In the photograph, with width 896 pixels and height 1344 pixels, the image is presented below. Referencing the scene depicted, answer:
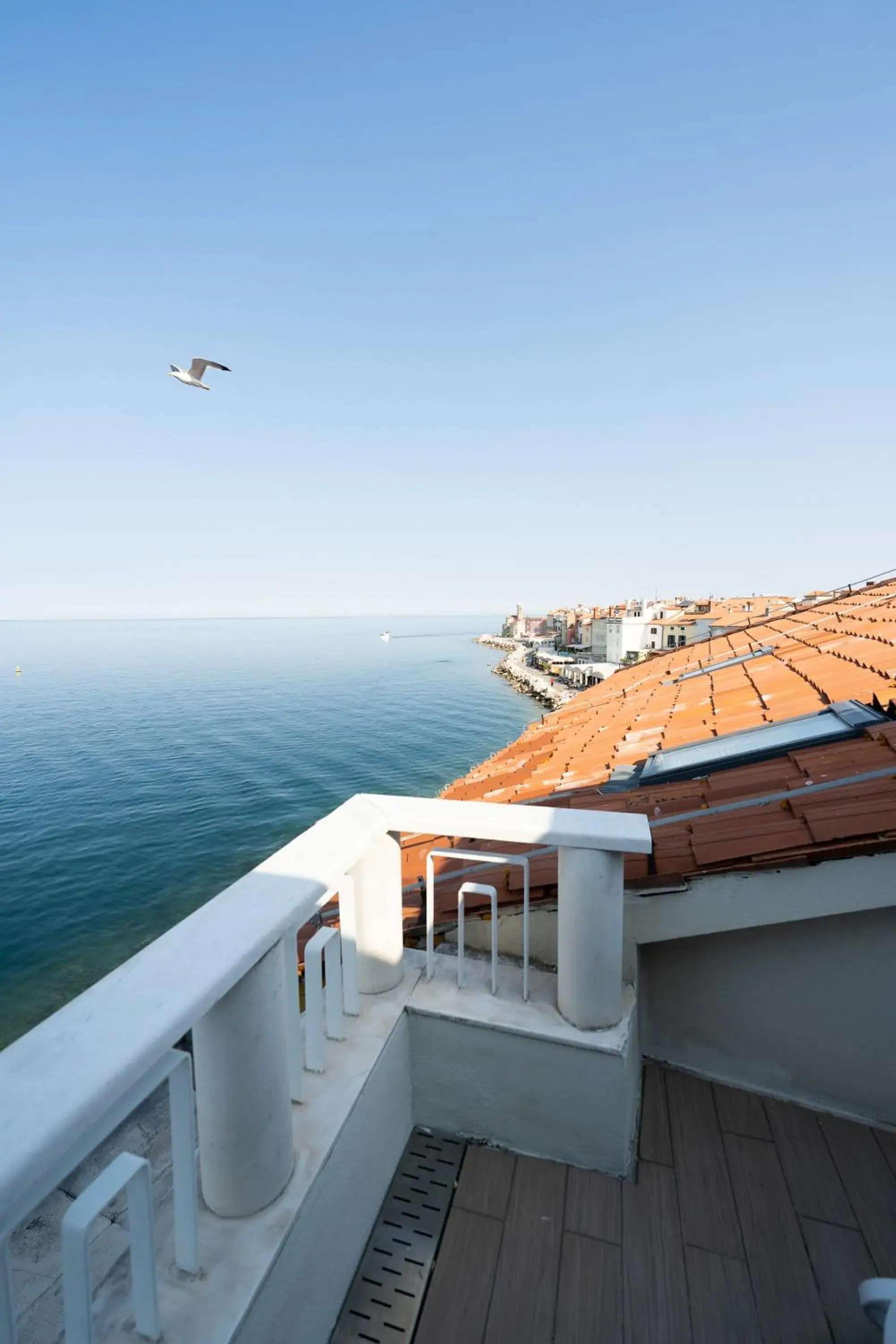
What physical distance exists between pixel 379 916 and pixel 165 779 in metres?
34.4

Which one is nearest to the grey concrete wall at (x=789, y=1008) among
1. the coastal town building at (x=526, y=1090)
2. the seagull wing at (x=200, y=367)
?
the coastal town building at (x=526, y=1090)

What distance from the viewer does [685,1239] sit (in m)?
2.25

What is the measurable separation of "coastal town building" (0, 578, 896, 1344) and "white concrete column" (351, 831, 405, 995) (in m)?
0.01

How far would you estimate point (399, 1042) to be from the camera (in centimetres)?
253

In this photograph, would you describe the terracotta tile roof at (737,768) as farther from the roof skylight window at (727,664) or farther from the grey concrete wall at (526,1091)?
the grey concrete wall at (526,1091)

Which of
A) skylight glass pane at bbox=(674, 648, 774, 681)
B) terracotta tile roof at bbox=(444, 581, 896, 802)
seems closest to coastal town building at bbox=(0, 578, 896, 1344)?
terracotta tile roof at bbox=(444, 581, 896, 802)

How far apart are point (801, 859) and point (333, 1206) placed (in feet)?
6.73

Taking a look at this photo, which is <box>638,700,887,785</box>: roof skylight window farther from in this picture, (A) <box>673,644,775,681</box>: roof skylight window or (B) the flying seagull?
(B) the flying seagull

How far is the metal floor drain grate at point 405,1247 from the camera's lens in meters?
2.03

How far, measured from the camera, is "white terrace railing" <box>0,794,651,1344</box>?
98 cm

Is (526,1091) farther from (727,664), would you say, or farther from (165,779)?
(165,779)

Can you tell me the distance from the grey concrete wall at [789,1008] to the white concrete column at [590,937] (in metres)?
0.54

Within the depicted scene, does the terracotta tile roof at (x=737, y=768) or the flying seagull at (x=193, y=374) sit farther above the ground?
the flying seagull at (x=193, y=374)

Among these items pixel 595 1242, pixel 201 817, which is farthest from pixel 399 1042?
pixel 201 817
